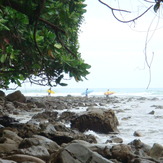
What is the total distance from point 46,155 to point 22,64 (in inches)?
71.2

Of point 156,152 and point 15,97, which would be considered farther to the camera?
point 15,97

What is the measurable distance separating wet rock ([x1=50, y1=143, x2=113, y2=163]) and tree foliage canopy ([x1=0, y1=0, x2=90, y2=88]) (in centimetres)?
86

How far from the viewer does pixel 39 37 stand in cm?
327

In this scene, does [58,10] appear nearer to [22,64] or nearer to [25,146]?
[22,64]

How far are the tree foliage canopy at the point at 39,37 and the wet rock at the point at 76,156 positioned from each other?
86cm

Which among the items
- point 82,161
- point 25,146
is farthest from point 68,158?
point 25,146

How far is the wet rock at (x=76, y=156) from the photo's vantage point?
2568mm

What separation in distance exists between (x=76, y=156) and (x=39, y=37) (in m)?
1.41

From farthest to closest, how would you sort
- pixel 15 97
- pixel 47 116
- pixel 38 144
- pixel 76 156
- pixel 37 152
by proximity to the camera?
pixel 15 97, pixel 47 116, pixel 38 144, pixel 37 152, pixel 76 156

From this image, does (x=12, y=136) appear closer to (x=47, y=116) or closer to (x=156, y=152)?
(x=156, y=152)

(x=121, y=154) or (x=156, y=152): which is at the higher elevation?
(x=121, y=154)

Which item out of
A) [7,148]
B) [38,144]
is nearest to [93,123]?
[38,144]

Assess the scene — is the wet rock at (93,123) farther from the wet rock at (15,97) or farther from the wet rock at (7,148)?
the wet rock at (15,97)

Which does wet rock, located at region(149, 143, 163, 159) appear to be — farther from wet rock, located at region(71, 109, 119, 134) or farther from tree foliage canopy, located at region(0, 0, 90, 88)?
wet rock, located at region(71, 109, 119, 134)
